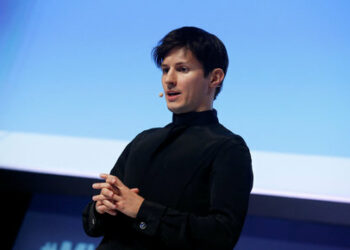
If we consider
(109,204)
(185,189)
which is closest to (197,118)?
(185,189)

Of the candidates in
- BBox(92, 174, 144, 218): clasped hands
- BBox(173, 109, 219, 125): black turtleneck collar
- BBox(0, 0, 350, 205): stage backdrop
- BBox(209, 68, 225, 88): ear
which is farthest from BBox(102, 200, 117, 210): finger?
BBox(0, 0, 350, 205): stage backdrop

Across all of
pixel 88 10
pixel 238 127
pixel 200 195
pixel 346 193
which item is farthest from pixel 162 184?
pixel 88 10

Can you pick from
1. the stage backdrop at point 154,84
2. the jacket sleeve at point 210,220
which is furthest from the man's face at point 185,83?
the stage backdrop at point 154,84

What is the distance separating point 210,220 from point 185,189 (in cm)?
10

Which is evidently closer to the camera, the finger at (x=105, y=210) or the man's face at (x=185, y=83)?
the finger at (x=105, y=210)

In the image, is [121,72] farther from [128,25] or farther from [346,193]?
[346,193]

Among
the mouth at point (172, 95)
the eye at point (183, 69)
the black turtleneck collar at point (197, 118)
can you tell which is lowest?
the black turtleneck collar at point (197, 118)

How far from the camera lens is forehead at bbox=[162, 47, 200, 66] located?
90 centimetres

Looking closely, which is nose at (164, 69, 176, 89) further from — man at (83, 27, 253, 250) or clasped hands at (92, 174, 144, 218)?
clasped hands at (92, 174, 144, 218)

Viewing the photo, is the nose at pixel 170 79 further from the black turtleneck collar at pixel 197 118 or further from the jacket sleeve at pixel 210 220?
the jacket sleeve at pixel 210 220

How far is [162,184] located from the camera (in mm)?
808

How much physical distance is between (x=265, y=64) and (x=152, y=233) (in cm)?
103

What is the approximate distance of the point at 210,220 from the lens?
71cm

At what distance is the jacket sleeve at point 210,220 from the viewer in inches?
27.9
